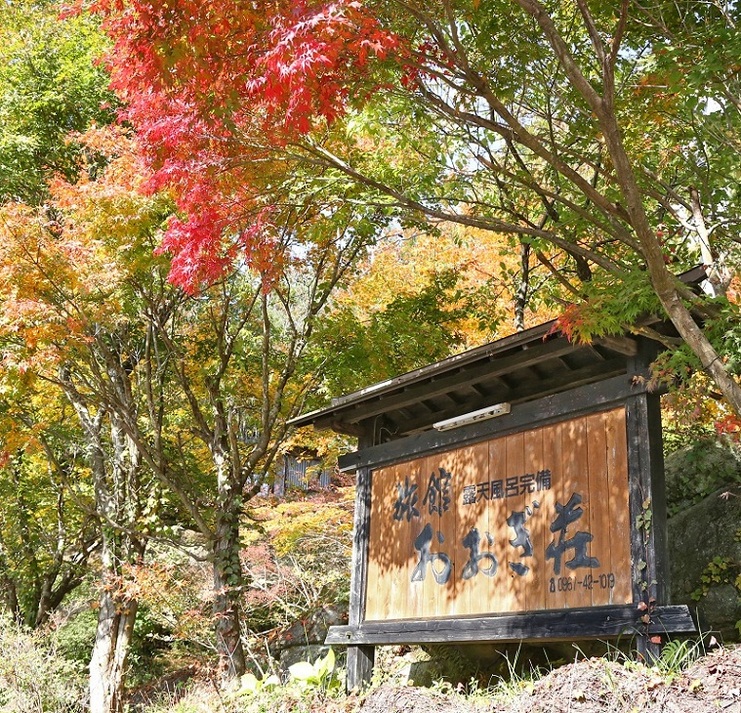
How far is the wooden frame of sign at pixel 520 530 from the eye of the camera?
22.2ft

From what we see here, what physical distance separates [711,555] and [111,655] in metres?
9.43

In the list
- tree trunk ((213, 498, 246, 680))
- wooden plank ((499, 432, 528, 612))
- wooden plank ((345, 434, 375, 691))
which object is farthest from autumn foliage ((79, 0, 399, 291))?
tree trunk ((213, 498, 246, 680))

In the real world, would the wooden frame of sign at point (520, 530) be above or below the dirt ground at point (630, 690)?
above

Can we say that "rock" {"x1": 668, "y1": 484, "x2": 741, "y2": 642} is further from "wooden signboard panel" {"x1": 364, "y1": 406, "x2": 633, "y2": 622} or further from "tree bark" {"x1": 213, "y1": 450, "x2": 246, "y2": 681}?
"tree bark" {"x1": 213, "y1": 450, "x2": 246, "y2": 681}

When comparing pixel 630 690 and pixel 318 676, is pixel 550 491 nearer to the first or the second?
pixel 630 690

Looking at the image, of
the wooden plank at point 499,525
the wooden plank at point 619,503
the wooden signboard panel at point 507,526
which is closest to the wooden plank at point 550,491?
the wooden signboard panel at point 507,526

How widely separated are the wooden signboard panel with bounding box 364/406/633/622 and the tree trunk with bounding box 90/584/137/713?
18.3 feet

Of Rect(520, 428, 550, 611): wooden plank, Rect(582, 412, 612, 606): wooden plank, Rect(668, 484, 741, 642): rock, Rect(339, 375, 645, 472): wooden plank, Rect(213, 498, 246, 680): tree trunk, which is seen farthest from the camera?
Rect(213, 498, 246, 680): tree trunk

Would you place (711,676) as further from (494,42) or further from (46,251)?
(46,251)

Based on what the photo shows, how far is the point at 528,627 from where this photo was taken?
738 cm

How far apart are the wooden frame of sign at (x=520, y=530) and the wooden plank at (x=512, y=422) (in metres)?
0.01

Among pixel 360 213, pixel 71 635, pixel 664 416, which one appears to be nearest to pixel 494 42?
pixel 360 213

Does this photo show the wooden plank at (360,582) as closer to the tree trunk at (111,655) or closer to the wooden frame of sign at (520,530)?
the wooden frame of sign at (520,530)

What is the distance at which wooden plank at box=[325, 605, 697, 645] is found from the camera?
6.30m
